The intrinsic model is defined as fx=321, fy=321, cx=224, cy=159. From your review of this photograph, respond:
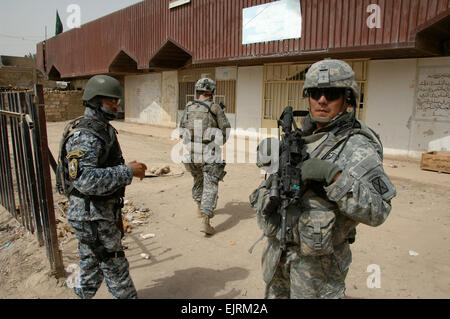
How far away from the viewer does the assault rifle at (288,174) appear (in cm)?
143

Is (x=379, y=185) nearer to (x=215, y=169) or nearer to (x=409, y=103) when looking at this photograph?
(x=215, y=169)

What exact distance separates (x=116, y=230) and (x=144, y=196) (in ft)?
10.8

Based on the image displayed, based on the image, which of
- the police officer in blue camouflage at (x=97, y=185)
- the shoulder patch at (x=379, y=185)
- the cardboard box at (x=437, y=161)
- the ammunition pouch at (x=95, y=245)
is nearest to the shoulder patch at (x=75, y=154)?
the police officer in blue camouflage at (x=97, y=185)

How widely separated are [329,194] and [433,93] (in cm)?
835

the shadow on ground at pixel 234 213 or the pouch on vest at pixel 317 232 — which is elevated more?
the pouch on vest at pixel 317 232

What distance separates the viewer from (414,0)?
7.16 metres

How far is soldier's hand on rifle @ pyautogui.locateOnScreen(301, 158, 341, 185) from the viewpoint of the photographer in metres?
1.40

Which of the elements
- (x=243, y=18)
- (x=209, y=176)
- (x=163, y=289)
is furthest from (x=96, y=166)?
(x=243, y=18)

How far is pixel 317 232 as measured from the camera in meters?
1.50

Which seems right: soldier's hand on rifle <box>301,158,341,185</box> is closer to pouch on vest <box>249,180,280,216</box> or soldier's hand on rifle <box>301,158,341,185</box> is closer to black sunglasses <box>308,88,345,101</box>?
pouch on vest <box>249,180,280,216</box>

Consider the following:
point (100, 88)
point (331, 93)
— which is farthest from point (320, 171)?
point (100, 88)

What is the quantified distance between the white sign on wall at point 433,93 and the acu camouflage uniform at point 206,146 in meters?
6.49

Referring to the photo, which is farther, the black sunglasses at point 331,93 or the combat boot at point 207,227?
the combat boot at point 207,227

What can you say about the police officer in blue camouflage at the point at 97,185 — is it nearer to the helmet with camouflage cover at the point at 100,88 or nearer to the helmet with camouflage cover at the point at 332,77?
the helmet with camouflage cover at the point at 100,88
